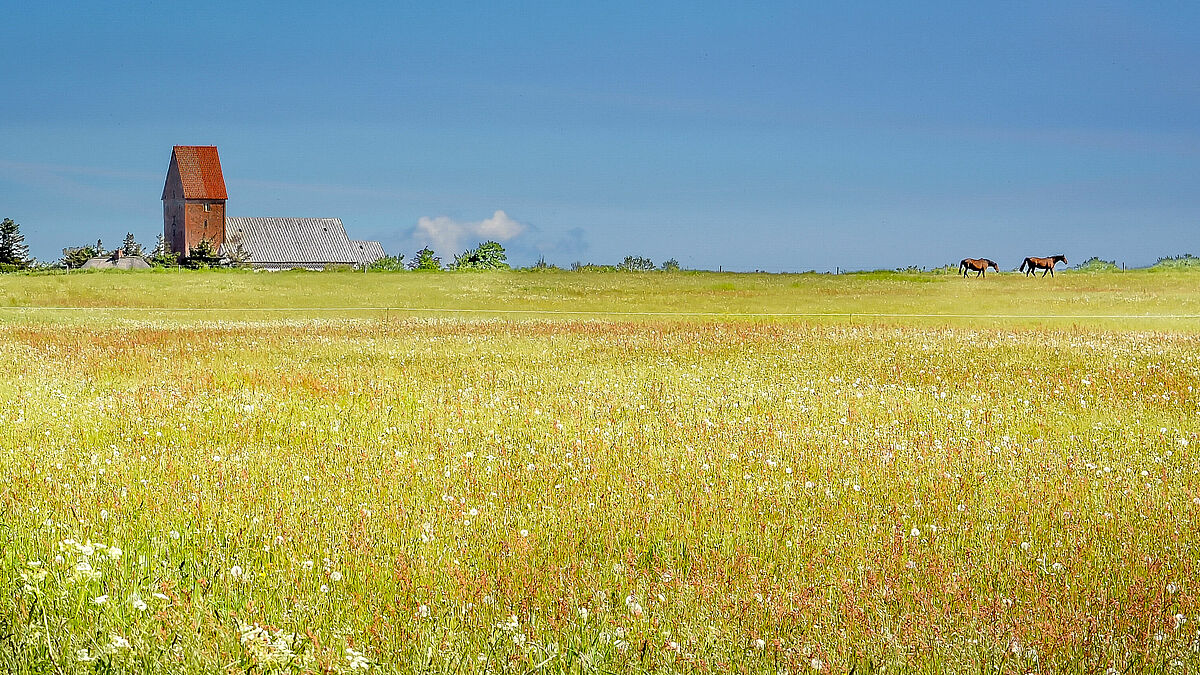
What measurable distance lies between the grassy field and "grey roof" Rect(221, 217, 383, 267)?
6404 inches

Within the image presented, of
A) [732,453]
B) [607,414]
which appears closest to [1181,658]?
[732,453]

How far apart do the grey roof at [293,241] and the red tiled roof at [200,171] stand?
21.0ft

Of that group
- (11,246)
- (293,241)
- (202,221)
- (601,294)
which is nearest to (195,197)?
(202,221)

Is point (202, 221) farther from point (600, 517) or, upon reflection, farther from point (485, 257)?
point (600, 517)

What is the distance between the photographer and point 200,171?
177 meters

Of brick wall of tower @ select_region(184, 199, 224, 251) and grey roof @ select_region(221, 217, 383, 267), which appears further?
grey roof @ select_region(221, 217, 383, 267)

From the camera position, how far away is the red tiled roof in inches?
6850

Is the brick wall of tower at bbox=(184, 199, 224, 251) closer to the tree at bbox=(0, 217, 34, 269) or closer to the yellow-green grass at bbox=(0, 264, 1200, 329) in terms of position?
the tree at bbox=(0, 217, 34, 269)

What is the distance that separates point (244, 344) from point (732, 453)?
1771cm

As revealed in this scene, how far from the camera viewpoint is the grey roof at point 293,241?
577ft

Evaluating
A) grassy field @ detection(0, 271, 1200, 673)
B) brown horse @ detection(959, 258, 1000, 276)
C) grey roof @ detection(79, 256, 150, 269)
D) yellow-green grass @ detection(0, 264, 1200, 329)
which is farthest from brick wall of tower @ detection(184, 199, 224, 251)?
grassy field @ detection(0, 271, 1200, 673)

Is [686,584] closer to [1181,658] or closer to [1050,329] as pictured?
[1181,658]

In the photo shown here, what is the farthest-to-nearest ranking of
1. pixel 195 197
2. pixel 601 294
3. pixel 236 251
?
1. pixel 195 197
2. pixel 236 251
3. pixel 601 294

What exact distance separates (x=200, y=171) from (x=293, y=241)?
64.2 feet
